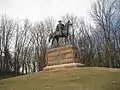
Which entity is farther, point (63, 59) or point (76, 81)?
point (63, 59)

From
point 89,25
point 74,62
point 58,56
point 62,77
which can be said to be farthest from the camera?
point 89,25

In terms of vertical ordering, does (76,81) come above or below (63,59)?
below

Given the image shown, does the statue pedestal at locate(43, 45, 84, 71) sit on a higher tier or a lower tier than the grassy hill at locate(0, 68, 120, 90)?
higher

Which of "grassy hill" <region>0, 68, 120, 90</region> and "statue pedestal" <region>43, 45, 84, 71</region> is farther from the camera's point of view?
"statue pedestal" <region>43, 45, 84, 71</region>

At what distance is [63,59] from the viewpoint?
1816 centimetres

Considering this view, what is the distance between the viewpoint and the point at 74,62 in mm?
17438

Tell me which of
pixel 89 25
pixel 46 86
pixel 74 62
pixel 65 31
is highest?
pixel 89 25

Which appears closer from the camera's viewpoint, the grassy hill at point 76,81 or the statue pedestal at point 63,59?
the grassy hill at point 76,81

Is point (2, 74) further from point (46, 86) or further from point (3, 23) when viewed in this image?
point (46, 86)

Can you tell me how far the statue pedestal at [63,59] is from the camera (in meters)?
17.4

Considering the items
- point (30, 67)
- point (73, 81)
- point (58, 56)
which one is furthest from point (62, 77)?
point (30, 67)

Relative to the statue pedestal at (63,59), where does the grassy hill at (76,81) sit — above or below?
below

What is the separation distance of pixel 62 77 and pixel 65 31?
19.7ft

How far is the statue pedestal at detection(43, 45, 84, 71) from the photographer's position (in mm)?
17438
